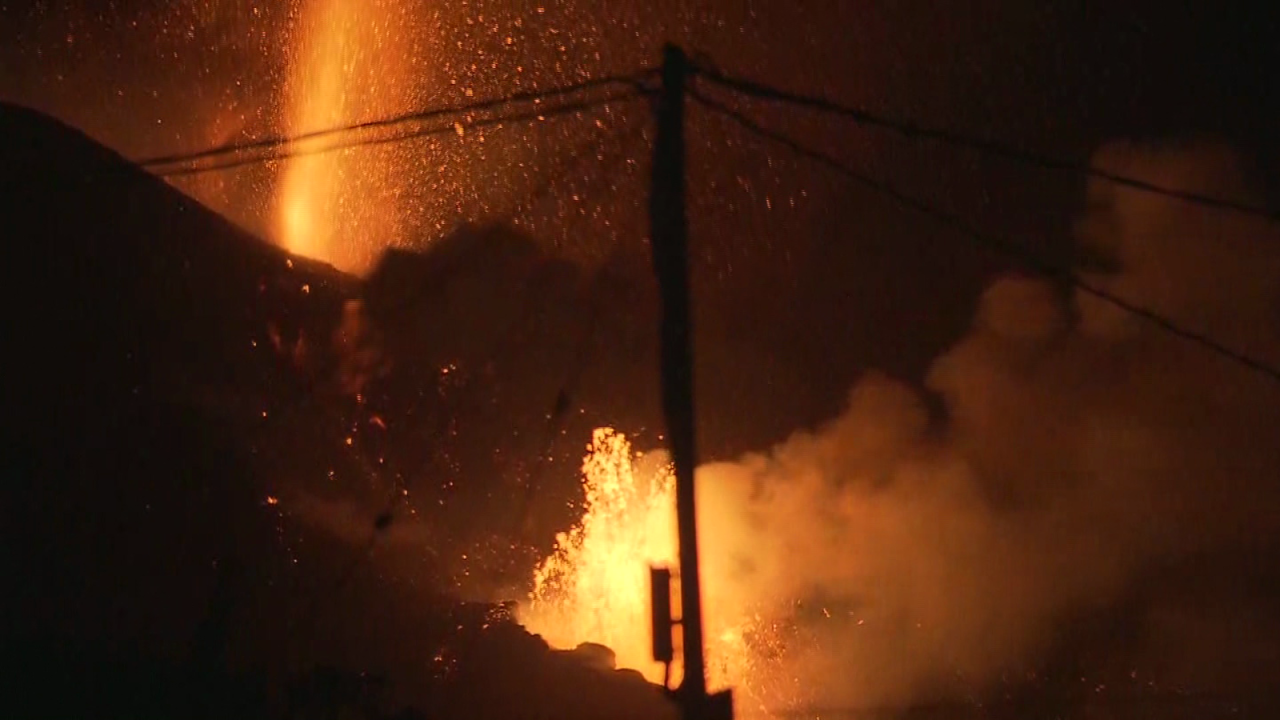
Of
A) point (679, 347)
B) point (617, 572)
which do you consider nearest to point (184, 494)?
point (617, 572)

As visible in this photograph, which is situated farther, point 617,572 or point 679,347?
point 617,572

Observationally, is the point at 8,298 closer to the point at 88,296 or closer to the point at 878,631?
the point at 88,296

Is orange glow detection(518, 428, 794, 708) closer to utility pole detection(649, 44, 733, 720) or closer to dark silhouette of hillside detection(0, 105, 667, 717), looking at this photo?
dark silhouette of hillside detection(0, 105, 667, 717)

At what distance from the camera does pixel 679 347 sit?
310 inches

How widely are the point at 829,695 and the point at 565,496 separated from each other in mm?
5510

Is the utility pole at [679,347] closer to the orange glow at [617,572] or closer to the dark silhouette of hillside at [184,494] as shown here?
the dark silhouette of hillside at [184,494]

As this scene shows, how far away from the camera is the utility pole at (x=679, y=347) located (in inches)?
297

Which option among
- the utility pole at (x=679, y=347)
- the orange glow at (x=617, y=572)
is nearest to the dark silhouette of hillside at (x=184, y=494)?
the orange glow at (x=617, y=572)

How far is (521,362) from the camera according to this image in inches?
823

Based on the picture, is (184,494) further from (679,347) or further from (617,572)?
(679,347)

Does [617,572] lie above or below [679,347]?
above

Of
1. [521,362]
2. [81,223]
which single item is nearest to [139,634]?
[81,223]

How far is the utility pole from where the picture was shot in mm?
7543

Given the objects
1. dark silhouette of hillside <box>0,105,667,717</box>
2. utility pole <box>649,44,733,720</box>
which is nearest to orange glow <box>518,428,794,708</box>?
dark silhouette of hillside <box>0,105,667,717</box>
